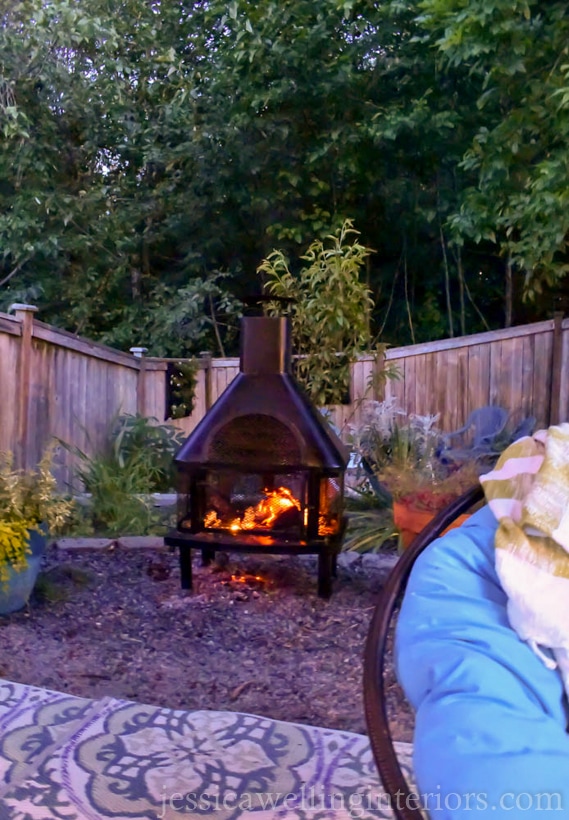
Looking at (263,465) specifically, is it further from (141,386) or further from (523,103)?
(141,386)

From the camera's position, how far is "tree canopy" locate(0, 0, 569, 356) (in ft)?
20.0

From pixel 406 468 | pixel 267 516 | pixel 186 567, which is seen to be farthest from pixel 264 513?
pixel 406 468

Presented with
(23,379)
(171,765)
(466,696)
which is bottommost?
(171,765)

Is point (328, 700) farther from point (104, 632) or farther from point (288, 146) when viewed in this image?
point (288, 146)

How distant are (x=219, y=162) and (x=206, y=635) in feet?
17.5

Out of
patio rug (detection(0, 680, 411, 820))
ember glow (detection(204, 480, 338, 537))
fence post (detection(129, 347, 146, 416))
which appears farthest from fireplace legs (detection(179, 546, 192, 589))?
fence post (detection(129, 347, 146, 416))

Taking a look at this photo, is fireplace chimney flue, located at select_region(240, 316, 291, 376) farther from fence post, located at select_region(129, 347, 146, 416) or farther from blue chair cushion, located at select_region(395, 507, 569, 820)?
fence post, located at select_region(129, 347, 146, 416)

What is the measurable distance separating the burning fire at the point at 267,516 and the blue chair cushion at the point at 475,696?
1.75 m

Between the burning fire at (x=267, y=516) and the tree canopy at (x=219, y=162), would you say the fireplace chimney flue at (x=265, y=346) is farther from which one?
the tree canopy at (x=219, y=162)

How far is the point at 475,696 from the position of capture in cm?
85

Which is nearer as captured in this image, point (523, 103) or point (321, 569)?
point (321, 569)

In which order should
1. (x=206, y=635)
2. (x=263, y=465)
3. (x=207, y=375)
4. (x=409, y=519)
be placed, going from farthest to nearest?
1. (x=207, y=375)
2. (x=409, y=519)
3. (x=263, y=465)
4. (x=206, y=635)

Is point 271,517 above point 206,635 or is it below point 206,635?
above

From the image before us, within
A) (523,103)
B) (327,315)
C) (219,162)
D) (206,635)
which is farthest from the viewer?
(219,162)
